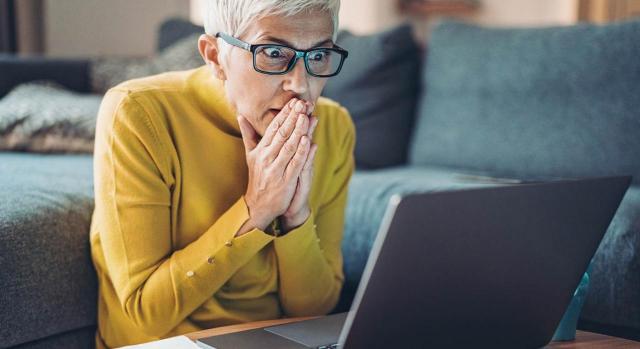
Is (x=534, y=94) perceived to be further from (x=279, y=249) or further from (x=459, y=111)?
(x=279, y=249)

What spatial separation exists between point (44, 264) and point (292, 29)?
615 millimetres

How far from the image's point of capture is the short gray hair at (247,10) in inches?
42.7

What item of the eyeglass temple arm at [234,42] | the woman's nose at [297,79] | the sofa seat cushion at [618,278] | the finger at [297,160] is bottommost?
the sofa seat cushion at [618,278]

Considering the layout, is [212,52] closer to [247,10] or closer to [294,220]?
[247,10]

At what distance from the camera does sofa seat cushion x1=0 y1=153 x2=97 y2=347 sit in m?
1.31

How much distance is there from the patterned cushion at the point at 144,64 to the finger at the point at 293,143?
1.45 metres

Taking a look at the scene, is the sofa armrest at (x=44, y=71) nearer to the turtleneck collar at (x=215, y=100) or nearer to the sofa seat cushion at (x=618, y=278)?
the turtleneck collar at (x=215, y=100)

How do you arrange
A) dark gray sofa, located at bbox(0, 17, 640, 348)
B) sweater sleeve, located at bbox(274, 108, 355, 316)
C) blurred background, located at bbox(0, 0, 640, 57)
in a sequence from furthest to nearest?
blurred background, located at bbox(0, 0, 640, 57)
dark gray sofa, located at bbox(0, 17, 640, 348)
sweater sleeve, located at bbox(274, 108, 355, 316)

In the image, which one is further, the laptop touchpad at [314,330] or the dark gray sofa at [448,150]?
the dark gray sofa at [448,150]

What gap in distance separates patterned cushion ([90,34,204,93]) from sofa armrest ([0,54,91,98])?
0.14 ft

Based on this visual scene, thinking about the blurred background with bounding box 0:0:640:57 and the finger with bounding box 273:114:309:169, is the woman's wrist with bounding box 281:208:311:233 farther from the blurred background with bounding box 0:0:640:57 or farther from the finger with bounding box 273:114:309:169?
the blurred background with bounding box 0:0:640:57

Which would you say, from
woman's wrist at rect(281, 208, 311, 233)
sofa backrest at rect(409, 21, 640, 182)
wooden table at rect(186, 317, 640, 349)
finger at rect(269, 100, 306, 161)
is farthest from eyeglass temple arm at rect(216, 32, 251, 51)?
sofa backrest at rect(409, 21, 640, 182)

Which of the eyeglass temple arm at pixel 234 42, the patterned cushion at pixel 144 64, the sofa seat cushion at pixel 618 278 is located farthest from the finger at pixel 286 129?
the patterned cushion at pixel 144 64

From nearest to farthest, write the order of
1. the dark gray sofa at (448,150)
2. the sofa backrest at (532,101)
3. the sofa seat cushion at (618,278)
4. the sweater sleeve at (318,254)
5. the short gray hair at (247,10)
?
1. the short gray hair at (247,10)
2. the sweater sleeve at (318,254)
3. the dark gray sofa at (448,150)
4. the sofa seat cushion at (618,278)
5. the sofa backrest at (532,101)
